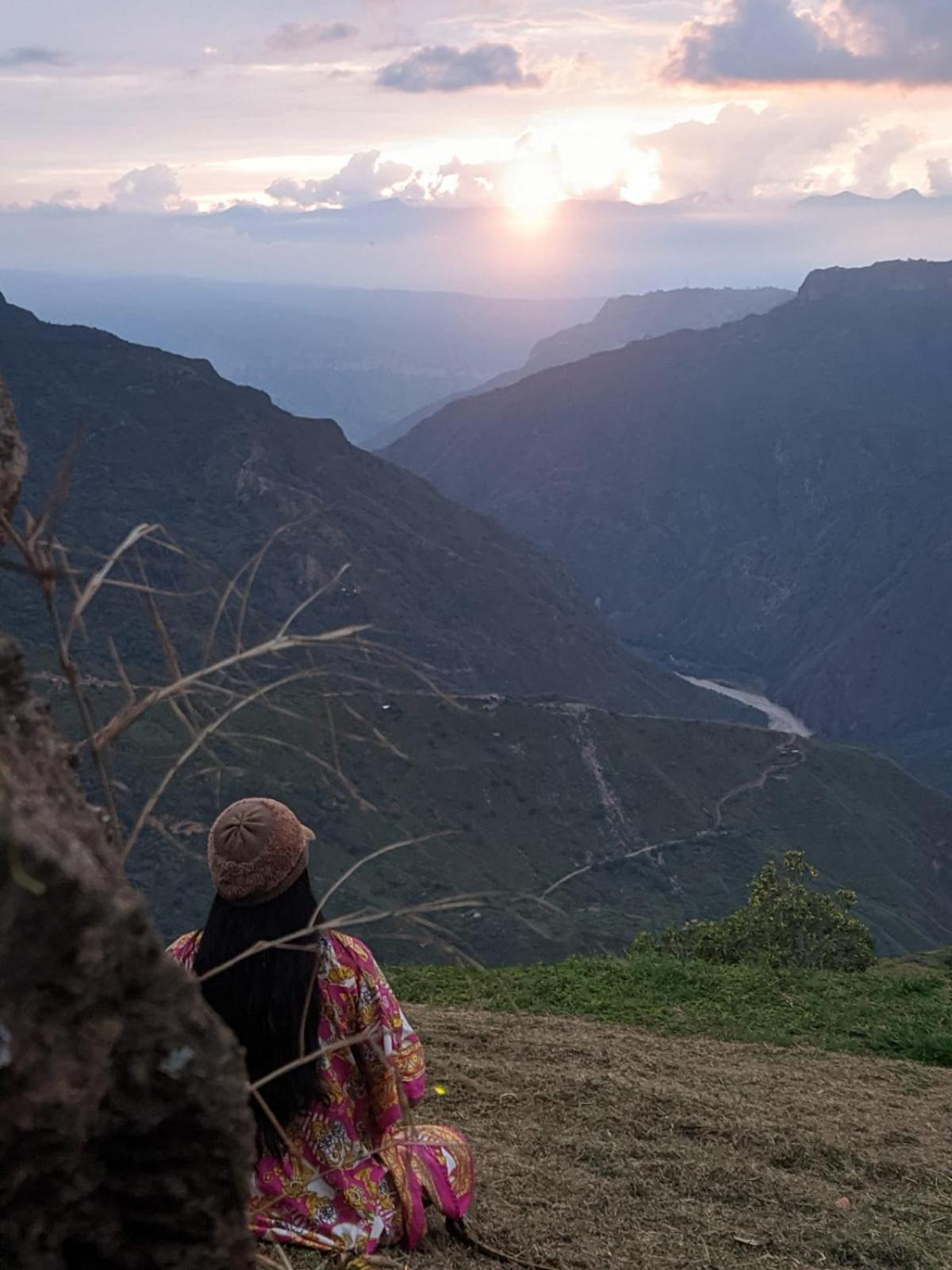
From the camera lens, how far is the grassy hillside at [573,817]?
35250mm

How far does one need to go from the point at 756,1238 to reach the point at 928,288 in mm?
176729

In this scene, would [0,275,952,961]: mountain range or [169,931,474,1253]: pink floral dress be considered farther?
[0,275,952,961]: mountain range

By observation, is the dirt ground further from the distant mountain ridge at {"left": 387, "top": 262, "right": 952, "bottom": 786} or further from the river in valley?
the river in valley

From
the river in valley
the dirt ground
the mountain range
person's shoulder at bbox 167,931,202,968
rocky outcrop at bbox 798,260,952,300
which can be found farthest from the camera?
rocky outcrop at bbox 798,260,952,300

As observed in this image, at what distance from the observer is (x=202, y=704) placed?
228cm

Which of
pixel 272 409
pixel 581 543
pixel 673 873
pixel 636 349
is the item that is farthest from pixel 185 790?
pixel 636 349

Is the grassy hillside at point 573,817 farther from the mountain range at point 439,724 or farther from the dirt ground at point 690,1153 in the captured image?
the dirt ground at point 690,1153

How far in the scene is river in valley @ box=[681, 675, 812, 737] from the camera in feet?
325

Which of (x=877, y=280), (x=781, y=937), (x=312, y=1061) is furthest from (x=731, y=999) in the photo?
(x=877, y=280)

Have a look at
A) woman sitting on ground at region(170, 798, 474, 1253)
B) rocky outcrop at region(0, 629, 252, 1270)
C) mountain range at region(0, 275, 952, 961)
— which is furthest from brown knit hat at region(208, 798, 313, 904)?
mountain range at region(0, 275, 952, 961)

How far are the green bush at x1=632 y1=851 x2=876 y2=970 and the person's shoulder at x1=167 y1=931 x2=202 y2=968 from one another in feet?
27.2

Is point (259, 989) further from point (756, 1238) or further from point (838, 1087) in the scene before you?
point (838, 1087)

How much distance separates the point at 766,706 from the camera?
105 m

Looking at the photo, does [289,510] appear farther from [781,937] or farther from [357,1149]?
[357,1149]
